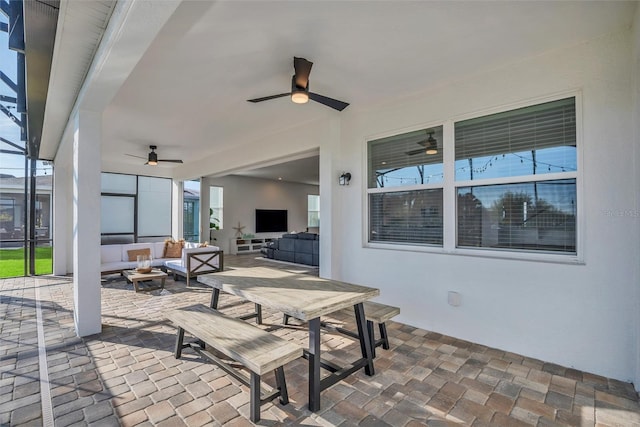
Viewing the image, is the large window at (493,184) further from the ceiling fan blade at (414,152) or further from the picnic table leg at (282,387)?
the picnic table leg at (282,387)

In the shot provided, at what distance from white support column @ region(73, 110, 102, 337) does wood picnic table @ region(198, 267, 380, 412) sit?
4.64 ft

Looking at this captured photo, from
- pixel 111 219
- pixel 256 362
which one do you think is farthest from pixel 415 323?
pixel 111 219

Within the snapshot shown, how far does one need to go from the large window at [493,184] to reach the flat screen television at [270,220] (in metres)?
8.04

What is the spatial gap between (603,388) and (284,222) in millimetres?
10733

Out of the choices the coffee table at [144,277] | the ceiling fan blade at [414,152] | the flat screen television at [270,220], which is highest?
the ceiling fan blade at [414,152]

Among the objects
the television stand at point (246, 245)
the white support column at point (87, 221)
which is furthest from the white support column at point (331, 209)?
the television stand at point (246, 245)

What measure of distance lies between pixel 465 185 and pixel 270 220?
9.26 meters

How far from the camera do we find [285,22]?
93.5 inches

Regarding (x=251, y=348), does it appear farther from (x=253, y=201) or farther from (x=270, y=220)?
(x=270, y=220)

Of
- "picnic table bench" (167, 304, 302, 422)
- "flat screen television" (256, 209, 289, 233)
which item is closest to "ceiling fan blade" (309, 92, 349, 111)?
"picnic table bench" (167, 304, 302, 422)

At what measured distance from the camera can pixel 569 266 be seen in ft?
8.93

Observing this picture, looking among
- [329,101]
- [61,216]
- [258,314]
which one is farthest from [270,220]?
[329,101]

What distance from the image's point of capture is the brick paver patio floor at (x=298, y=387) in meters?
2.01

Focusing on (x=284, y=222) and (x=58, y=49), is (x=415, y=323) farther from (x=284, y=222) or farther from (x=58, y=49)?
(x=284, y=222)
